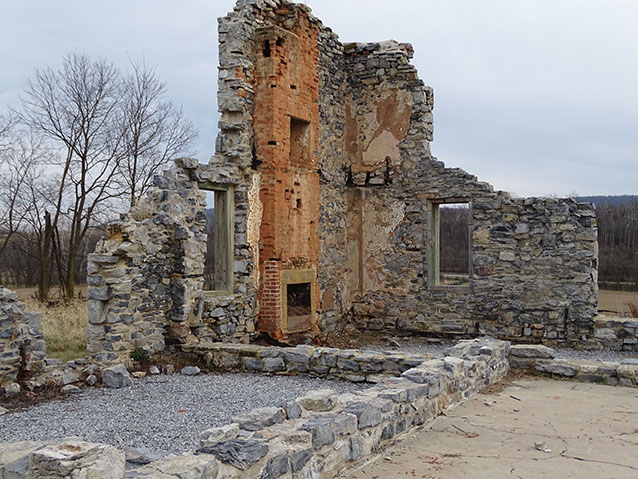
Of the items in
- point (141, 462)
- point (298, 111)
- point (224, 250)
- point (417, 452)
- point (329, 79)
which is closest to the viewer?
point (141, 462)

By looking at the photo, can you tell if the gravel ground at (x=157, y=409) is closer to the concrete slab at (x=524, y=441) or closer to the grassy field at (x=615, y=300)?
the concrete slab at (x=524, y=441)

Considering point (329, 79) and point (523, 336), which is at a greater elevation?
point (329, 79)

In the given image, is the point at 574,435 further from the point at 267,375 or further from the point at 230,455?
the point at 267,375

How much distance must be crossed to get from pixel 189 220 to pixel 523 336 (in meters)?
6.66

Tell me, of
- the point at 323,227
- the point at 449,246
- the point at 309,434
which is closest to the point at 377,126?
the point at 323,227

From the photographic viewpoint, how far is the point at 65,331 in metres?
12.3

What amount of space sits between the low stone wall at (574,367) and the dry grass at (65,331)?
6823mm

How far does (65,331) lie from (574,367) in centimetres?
891

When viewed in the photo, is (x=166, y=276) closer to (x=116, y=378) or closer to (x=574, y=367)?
(x=116, y=378)

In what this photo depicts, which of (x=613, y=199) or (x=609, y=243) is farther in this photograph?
(x=613, y=199)

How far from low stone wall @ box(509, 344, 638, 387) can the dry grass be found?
6.82 m

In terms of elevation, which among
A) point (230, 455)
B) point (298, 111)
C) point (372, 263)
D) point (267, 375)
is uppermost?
point (298, 111)

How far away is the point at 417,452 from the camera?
546cm

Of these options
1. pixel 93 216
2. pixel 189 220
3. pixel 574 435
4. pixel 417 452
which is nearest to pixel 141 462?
pixel 417 452
